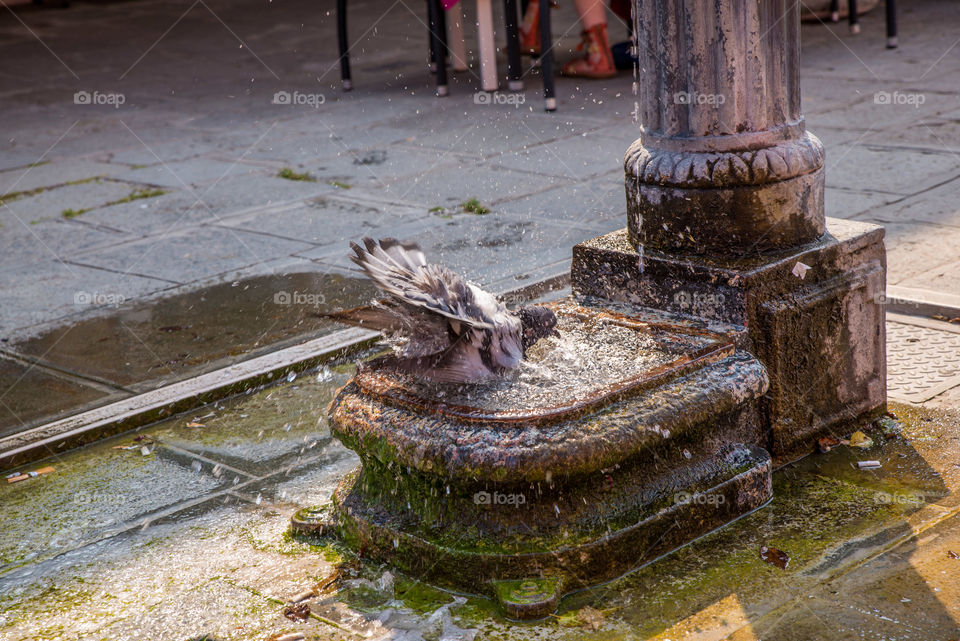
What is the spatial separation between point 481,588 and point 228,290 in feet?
9.97

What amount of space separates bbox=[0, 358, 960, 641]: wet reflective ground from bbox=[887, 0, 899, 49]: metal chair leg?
25.9 ft

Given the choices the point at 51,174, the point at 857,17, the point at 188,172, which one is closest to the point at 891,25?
the point at 857,17

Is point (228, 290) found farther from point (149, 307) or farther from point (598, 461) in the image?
point (598, 461)

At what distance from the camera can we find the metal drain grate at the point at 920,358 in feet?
12.6

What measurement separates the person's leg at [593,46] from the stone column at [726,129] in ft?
23.3

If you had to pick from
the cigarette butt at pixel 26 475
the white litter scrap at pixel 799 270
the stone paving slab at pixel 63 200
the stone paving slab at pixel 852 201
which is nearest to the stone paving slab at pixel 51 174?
the stone paving slab at pixel 63 200

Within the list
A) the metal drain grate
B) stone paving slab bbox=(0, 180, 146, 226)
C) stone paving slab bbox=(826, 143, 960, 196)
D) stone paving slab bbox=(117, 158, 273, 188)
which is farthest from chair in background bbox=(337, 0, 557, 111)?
the metal drain grate

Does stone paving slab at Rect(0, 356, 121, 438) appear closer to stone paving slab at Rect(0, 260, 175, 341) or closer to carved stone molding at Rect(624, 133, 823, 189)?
stone paving slab at Rect(0, 260, 175, 341)

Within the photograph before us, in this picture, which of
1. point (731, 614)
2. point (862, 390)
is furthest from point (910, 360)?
point (731, 614)

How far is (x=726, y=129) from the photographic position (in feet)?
10.6

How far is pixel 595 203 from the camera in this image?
6367 millimetres

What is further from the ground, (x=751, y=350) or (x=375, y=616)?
(x=751, y=350)

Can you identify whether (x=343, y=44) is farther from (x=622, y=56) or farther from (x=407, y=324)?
(x=407, y=324)

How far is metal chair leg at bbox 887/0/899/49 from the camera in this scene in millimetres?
10516
